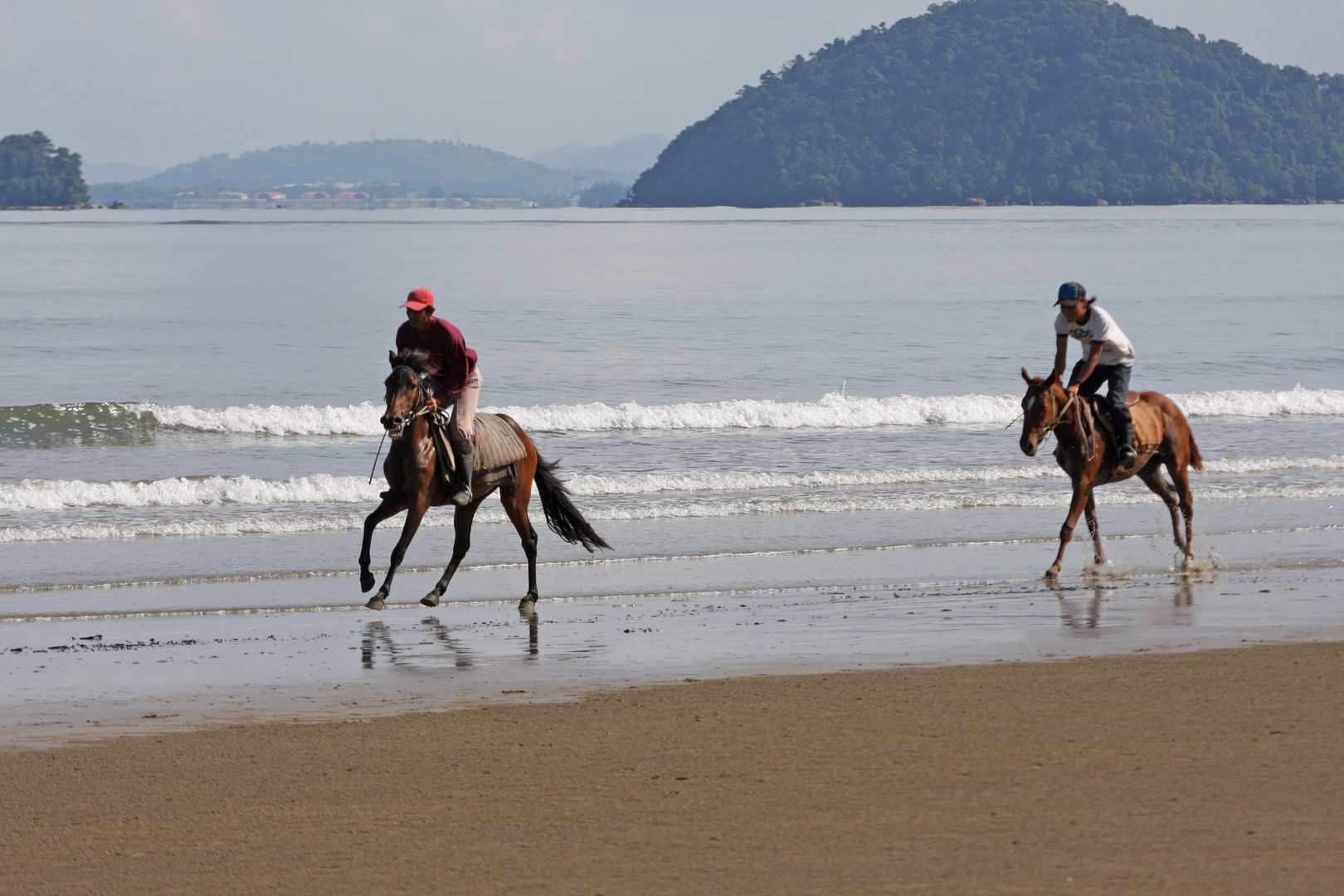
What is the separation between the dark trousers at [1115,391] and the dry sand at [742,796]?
14.1ft

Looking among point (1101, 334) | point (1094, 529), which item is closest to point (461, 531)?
point (1094, 529)

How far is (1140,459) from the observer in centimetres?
1161

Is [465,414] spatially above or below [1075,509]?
above

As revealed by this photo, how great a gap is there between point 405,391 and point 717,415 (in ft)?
42.8

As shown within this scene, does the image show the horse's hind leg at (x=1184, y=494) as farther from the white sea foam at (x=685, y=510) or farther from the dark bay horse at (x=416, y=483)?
the dark bay horse at (x=416, y=483)

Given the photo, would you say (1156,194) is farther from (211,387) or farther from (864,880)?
(864,880)

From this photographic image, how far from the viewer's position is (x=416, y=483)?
995 centimetres

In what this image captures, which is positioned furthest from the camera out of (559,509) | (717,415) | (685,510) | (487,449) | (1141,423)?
(717,415)

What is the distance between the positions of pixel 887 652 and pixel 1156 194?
199834 millimetres

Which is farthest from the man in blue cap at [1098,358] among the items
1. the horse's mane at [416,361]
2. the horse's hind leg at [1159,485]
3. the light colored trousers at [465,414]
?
the horse's mane at [416,361]

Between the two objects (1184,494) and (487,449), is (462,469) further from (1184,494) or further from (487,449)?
(1184,494)

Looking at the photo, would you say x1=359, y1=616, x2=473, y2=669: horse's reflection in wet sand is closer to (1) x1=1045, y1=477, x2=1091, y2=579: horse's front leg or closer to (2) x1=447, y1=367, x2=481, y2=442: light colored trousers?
(2) x1=447, y1=367, x2=481, y2=442: light colored trousers

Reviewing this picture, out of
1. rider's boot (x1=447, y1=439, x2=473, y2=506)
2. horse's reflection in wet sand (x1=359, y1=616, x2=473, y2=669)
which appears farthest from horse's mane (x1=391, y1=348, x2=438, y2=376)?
horse's reflection in wet sand (x1=359, y1=616, x2=473, y2=669)

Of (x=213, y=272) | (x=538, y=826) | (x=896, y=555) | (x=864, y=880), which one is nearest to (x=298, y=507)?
(x=896, y=555)
